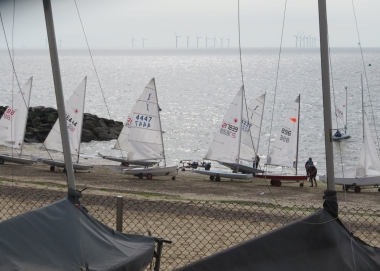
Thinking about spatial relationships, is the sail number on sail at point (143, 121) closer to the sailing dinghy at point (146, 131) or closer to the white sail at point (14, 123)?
the sailing dinghy at point (146, 131)

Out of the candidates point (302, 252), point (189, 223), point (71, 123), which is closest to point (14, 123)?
point (71, 123)

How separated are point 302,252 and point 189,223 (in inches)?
206

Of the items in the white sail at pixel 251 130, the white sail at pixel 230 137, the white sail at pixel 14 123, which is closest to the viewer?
the white sail at pixel 230 137

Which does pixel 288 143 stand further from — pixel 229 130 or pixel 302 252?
pixel 302 252

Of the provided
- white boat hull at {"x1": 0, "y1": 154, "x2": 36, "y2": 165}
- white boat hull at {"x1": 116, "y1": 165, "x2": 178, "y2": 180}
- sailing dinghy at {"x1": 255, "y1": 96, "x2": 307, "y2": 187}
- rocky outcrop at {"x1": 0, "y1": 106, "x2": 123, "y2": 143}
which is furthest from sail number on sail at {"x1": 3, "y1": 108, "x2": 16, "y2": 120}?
sailing dinghy at {"x1": 255, "y1": 96, "x2": 307, "y2": 187}

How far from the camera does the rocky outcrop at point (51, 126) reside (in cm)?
5428

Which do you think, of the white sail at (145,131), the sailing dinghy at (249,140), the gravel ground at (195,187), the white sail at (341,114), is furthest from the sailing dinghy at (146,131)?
the white sail at (341,114)

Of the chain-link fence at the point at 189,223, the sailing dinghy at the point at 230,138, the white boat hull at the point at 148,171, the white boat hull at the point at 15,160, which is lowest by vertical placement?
the chain-link fence at the point at 189,223

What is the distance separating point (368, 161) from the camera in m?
30.5

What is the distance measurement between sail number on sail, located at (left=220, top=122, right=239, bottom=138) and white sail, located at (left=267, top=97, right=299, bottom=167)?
96.8 inches

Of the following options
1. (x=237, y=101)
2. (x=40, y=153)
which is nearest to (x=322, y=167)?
(x=237, y=101)

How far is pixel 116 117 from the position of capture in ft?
263

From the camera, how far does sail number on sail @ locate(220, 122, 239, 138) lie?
3414 cm

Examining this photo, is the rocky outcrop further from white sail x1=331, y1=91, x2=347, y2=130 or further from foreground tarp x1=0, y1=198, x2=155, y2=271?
foreground tarp x1=0, y1=198, x2=155, y2=271
